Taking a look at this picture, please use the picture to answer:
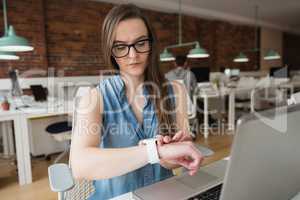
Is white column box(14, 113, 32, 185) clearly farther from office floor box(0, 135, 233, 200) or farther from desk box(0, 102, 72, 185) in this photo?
office floor box(0, 135, 233, 200)

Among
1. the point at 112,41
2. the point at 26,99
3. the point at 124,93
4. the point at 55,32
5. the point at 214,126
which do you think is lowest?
the point at 214,126

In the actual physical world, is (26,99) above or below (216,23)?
below

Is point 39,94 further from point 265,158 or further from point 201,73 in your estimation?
point 201,73

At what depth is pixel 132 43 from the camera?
2.68 ft

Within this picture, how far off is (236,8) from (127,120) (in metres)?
6.01

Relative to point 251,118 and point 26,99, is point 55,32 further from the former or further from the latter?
point 251,118

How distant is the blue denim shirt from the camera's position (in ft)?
2.86

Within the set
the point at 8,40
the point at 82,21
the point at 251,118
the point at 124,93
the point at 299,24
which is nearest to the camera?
the point at 251,118

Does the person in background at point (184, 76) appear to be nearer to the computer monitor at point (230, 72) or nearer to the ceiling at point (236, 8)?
the ceiling at point (236, 8)

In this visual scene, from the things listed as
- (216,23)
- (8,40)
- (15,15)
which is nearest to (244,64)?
(216,23)

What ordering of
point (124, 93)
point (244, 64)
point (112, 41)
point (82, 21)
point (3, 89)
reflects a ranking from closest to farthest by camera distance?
point (112, 41) < point (124, 93) < point (3, 89) < point (82, 21) < point (244, 64)

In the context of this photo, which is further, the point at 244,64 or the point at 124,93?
the point at 244,64

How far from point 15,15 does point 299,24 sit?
9159 millimetres

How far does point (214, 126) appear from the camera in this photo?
4.76 metres
